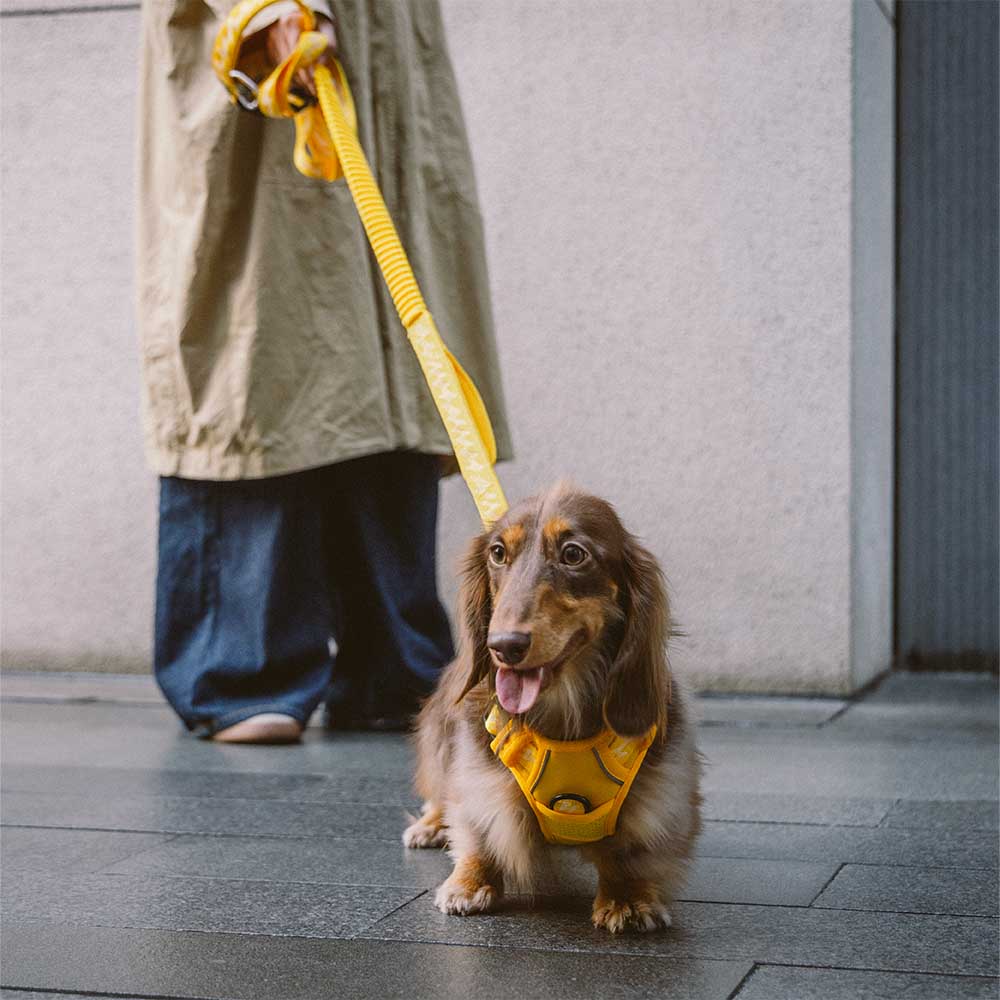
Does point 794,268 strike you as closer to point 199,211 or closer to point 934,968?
point 199,211

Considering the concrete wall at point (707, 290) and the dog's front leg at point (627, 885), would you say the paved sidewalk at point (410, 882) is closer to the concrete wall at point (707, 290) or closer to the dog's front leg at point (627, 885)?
the dog's front leg at point (627, 885)

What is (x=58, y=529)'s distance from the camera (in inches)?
187

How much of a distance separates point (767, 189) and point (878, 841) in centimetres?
222

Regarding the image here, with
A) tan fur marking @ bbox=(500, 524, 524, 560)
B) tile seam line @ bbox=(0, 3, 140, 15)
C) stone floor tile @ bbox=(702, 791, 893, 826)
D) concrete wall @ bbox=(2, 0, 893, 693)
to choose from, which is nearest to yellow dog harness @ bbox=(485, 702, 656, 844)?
tan fur marking @ bbox=(500, 524, 524, 560)

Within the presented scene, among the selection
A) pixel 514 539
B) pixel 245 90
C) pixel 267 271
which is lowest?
pixel 514 539

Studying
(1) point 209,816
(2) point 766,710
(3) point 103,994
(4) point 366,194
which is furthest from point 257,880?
(2) point 766,710

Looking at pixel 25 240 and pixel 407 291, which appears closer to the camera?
pixel 407 291

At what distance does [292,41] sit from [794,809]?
1.81m

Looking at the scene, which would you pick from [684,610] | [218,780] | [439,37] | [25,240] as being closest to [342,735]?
[218,780]

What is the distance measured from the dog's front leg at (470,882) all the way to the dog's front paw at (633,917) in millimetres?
164

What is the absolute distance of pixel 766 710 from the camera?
4.06 metres

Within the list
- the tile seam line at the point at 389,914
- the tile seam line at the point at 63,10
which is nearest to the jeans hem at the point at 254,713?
the tile seam line at the point at 389,914

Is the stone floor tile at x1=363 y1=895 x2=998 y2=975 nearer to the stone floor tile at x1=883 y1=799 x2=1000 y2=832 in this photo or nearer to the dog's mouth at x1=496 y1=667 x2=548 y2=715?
the dog's mouth at x1=496 y1=667 x2=548 y2=715

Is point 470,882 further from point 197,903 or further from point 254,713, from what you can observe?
point 254,713
